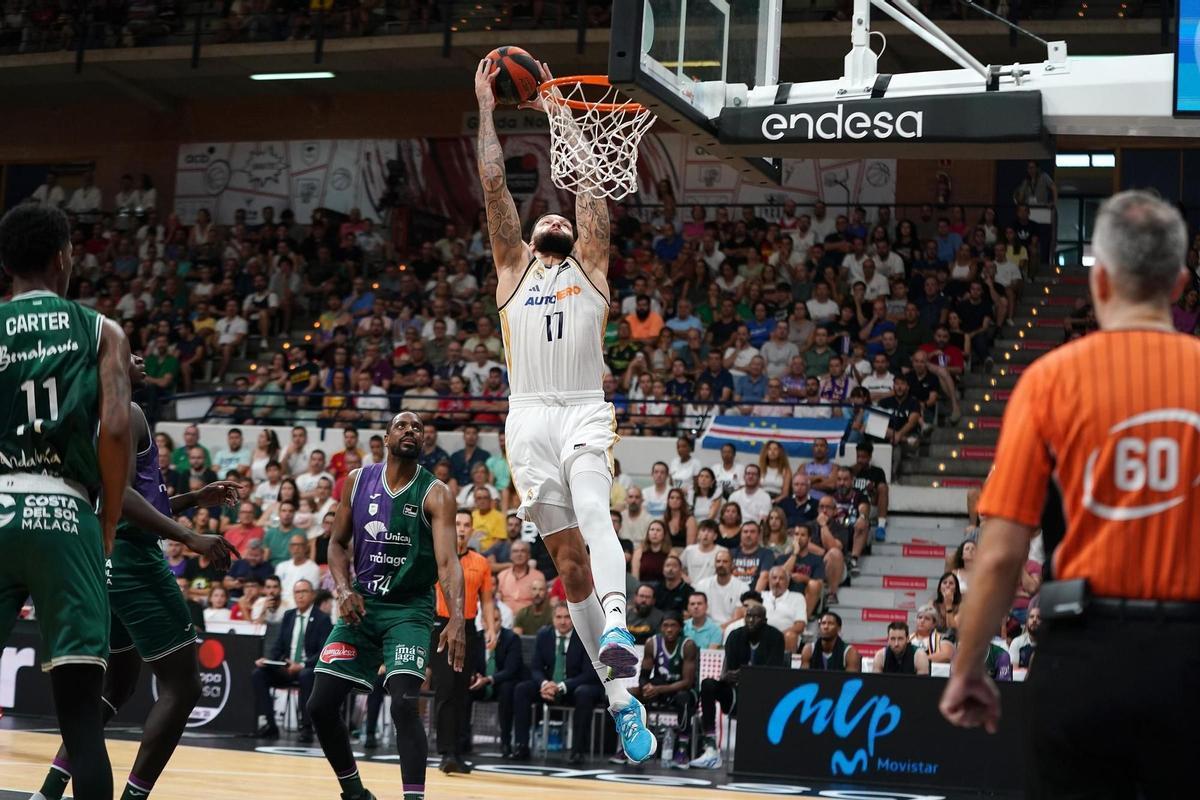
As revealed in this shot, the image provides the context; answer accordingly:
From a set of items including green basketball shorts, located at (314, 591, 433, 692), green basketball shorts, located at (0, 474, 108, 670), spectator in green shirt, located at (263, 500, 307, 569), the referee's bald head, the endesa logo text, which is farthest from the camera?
spectator in green shirt, located at (263, 500, 307, 569)

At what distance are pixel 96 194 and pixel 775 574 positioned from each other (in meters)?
17.7

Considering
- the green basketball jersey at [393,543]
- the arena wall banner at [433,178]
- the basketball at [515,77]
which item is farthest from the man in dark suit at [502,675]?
the arena wall banner at [433,178]

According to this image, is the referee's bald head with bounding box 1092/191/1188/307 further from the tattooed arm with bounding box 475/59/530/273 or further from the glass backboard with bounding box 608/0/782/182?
the tattooed arm with bounding box 475/59/530/273

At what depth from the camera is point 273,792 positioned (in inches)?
352

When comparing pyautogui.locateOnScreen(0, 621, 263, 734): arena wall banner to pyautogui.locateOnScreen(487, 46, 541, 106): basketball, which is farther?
pyautogui.locateOnScreen(0, 621, 263, 734): arena wall banner

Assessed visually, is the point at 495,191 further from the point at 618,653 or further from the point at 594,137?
the point at 618,653

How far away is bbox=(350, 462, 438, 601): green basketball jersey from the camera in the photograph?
7.64 m

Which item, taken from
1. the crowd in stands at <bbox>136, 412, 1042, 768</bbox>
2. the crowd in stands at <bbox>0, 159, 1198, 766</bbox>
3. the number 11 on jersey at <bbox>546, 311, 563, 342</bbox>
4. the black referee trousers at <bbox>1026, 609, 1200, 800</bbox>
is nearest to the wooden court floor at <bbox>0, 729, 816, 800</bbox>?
the crowd in stands at <bbox>136, 412, 1042, 768</bbox>

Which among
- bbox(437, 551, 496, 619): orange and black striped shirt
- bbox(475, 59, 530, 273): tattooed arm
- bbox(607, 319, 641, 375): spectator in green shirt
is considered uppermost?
bbox(475, 59, 530, 273): tattooed arm

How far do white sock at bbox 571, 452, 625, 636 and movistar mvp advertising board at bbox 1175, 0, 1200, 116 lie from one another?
10.7ft

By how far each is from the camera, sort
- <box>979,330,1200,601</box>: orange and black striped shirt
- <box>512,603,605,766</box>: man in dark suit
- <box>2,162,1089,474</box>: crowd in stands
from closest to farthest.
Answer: <box>979,330,1200,601</box>: orange and black striped shirt
<box>512,603,605,766</box>: man in dark suit
<box>2,162,1089,474</box>: crowd in stands

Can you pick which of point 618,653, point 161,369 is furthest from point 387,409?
point 618,653

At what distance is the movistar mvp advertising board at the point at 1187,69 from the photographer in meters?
6.84

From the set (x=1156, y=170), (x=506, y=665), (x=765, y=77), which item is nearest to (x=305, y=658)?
(x=506, y=665)
